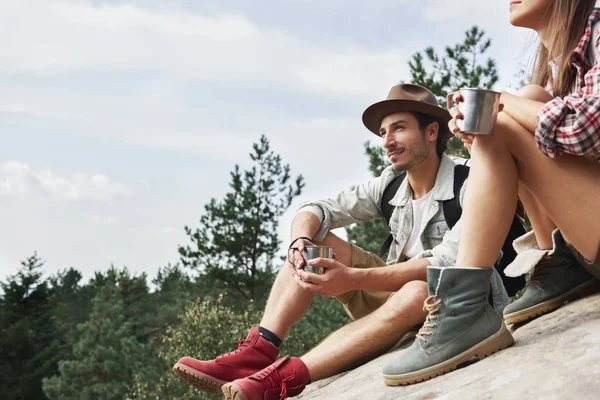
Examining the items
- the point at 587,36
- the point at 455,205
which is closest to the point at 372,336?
the point at 455,205

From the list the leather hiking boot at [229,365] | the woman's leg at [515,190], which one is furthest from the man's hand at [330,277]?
the woman's leg at [515,190]

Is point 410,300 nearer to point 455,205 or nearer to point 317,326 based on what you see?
point 455,205

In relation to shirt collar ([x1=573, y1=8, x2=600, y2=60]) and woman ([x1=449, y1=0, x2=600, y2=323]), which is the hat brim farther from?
shirt collar ([x1=573, y1=8, x2=600, y2=60])

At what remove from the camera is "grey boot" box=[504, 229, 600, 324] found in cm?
355

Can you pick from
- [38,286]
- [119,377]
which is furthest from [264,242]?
[38,286]

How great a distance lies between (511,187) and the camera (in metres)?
2.93

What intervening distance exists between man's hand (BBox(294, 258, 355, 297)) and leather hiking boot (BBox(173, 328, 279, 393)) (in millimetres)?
617

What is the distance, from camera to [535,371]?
8.92ft

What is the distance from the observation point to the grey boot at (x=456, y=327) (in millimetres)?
3043

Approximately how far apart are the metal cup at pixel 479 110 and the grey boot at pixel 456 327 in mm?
598

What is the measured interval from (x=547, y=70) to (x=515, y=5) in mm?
441

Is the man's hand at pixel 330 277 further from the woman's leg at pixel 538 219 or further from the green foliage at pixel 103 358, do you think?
the green foliage at pixel 103 358

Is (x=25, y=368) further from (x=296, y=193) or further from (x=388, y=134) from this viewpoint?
(x=388, y=134)

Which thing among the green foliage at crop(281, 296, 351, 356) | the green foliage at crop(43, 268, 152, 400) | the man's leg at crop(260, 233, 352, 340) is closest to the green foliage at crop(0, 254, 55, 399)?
the green foliage at crop(43, 268, 152, 400)
